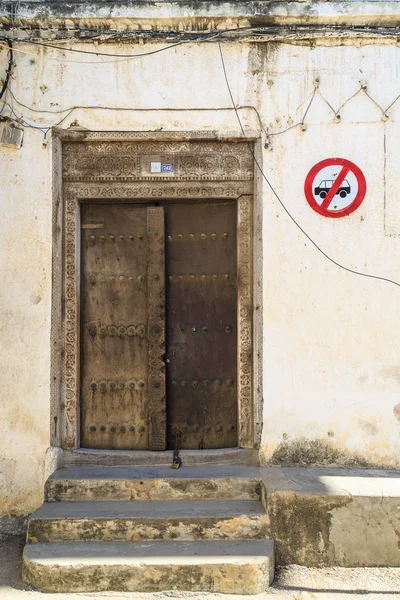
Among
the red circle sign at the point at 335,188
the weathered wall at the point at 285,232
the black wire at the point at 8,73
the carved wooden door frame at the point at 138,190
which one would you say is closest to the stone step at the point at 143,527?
the weathered wall at the point at 285,232

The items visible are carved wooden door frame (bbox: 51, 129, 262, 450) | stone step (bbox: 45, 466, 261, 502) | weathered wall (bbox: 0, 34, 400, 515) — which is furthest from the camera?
carved wooden door frame (bbox: 51, 129, 262, 450)

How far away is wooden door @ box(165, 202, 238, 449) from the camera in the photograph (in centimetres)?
438

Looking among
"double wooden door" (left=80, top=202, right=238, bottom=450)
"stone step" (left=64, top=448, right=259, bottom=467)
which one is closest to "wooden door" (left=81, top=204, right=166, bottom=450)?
"double wooden door" (left=80, top=202, right=238, bottom=450)

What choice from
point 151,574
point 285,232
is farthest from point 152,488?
point 285,232

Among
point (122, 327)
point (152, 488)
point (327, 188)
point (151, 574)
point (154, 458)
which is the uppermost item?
point (327, 188)

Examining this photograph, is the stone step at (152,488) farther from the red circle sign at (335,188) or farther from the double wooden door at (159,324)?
the red circle sign at (335,188)

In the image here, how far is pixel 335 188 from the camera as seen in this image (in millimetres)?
4160

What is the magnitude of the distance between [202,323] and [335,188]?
4.31 feet

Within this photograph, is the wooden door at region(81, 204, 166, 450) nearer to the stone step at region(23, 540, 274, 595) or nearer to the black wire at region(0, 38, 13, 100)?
the black wire at region(0, 38, 13, 100)

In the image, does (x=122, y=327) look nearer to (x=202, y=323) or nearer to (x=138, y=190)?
(x=202, y=323)

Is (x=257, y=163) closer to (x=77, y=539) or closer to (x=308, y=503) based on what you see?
(x=308, y=503)

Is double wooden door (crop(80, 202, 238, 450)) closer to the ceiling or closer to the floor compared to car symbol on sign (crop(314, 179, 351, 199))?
closer to the floor

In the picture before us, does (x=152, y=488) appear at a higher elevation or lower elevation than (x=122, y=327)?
lower

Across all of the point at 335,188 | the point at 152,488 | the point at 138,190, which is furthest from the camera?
the point at 138,190
